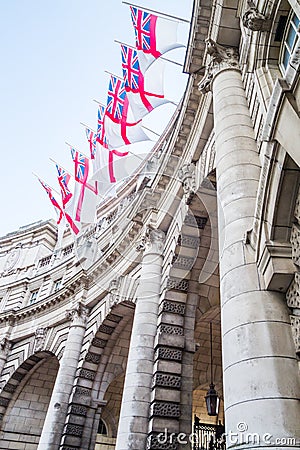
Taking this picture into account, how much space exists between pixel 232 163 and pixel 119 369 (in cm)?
1522

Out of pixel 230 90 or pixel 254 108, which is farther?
pixel 230 90

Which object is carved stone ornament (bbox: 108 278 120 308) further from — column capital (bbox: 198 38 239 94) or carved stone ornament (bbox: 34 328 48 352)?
column capital (bbox: 198 38 239 94)

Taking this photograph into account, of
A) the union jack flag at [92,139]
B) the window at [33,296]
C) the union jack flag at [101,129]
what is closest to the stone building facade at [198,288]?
the window at [33,296]

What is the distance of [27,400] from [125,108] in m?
21.2

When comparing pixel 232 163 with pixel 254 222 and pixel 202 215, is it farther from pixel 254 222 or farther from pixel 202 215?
pixel 202 215

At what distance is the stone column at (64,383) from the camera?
57.6 ft

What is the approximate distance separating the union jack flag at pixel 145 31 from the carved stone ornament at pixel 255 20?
6.25 metres

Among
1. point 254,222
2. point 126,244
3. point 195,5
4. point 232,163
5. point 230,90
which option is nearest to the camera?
point 254,222

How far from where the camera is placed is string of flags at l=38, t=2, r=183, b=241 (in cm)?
1448

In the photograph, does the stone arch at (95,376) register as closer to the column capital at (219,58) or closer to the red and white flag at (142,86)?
the red and white flag at (142,86)

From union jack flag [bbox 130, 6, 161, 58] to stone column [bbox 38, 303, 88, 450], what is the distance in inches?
548

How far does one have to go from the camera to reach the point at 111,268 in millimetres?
19734

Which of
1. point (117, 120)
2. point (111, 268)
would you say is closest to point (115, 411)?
point (111, 268)

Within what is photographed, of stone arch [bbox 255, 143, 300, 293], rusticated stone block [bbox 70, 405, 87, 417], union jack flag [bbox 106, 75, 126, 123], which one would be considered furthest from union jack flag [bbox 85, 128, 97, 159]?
stone arch [bbox 255, 143, 300, 293]
